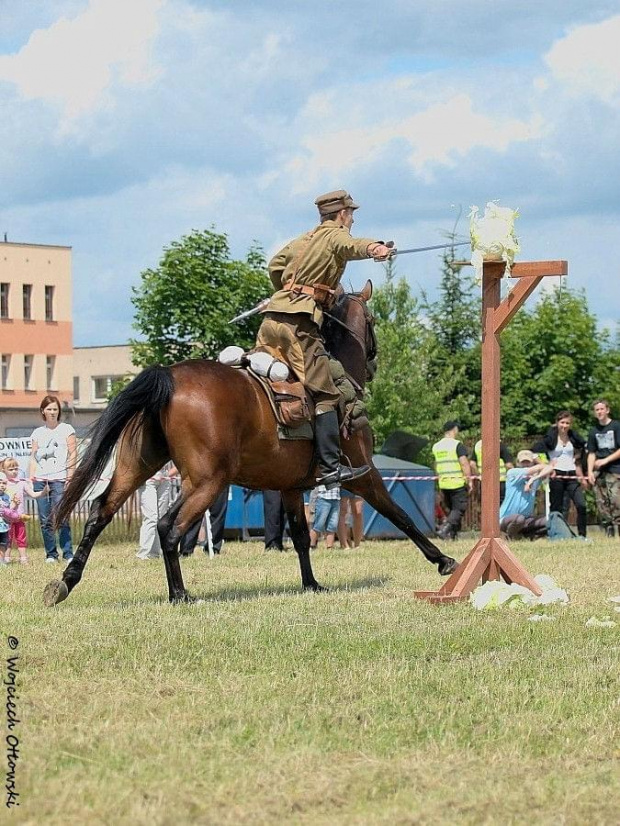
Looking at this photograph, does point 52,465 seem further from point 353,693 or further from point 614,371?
point 614,371

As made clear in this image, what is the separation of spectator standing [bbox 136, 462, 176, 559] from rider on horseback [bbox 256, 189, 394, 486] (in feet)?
20.7

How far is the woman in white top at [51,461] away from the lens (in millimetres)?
17000

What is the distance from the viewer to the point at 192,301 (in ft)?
153

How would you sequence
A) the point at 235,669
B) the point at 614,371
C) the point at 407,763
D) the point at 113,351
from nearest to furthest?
the point at 407,763, the point at 235,669, the point at 614,371, the point at 113,351

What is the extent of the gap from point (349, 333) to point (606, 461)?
10.9 metres

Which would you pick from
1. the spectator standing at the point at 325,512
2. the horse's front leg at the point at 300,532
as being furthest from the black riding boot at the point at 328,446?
the spectator standing at the point at 325,512

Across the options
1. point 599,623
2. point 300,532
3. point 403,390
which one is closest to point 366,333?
point 300,532

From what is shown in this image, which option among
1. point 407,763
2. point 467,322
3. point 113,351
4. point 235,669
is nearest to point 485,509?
point 235,669

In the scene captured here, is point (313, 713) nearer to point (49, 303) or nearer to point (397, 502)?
point (397, 502)

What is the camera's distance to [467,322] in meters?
45.8

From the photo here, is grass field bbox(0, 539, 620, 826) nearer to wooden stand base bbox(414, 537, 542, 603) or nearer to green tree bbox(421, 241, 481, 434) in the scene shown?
wooden stand base bbox(414, 537, 542, 603)

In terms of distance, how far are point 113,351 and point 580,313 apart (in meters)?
63.6

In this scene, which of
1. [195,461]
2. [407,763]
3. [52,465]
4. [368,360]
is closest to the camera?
[407,763]

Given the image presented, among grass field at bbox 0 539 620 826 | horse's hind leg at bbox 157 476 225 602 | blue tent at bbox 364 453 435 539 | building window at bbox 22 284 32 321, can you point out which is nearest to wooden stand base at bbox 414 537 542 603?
grass field at bbox 0 539 620 826
